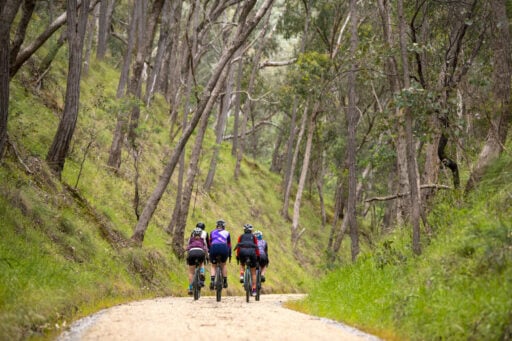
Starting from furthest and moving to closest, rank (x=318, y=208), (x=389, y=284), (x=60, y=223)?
(x=318, y=208)
(x=60, y=223)
(x=389, y=284)

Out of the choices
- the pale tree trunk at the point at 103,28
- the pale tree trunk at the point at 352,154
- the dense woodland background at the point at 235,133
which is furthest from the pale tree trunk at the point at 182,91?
the pale tree trunk at the point at 352,154

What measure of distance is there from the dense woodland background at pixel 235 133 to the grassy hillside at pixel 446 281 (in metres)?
0.19

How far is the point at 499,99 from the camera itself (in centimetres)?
1284

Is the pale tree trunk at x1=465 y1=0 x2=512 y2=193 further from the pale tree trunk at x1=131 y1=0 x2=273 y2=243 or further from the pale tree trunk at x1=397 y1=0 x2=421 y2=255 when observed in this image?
the pale tree trunk at x1=131 y1=0 x2=273 y2=243

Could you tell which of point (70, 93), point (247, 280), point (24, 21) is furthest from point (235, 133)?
point (247, 280)

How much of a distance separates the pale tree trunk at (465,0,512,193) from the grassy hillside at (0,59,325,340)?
8193 millimetres

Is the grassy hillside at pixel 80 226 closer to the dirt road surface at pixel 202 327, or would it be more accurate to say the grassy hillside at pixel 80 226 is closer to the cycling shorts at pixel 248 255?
the dirt road surface at pixel 202 327

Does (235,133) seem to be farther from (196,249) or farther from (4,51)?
(4,51)

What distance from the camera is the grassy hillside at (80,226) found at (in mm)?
10227

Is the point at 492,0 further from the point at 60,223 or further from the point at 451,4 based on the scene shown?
the point at 60,223

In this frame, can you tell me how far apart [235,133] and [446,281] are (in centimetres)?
3018

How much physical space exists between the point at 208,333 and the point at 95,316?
269 cm

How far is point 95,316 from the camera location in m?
10.3

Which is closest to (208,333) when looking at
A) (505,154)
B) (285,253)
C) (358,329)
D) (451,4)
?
(358,329)
